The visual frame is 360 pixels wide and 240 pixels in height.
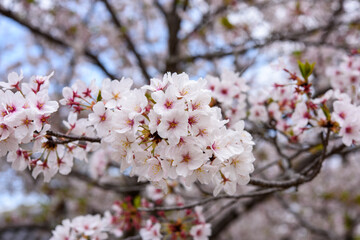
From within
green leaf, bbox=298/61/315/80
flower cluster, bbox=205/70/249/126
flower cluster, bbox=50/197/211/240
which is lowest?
flower cluster, bbox=50/197/211/240

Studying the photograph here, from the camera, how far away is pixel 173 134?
3.62ft

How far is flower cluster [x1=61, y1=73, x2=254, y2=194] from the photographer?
114cm

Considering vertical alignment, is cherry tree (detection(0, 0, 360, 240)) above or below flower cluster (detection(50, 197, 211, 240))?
above

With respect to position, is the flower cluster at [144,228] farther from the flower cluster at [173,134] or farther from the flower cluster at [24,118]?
the flower cluster at [173,134]

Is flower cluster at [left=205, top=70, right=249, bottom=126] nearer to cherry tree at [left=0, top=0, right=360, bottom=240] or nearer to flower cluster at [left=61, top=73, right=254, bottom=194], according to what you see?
cherry tree at [left=0, top=0, right=360, bottom=240]

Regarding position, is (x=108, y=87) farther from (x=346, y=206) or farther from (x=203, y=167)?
(x=346, y=206)

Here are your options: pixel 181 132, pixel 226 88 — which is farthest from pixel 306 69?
pixel 181 132

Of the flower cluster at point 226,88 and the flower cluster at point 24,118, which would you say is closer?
the flower cluster at point 24,118

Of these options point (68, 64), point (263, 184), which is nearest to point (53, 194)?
point (68, 64)

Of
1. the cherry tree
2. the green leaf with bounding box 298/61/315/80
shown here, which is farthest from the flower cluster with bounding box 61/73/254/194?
the green leaf with bounding box 298/61/315/80

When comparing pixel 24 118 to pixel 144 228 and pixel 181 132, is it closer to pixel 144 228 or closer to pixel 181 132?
pixel 181 132

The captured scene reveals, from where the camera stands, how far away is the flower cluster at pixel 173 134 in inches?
44.8

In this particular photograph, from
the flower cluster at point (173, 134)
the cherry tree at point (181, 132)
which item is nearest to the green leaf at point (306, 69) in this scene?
the cherry tree at point (181, 132)

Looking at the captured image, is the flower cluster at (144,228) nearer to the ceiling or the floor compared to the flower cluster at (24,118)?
nearer to the floor
